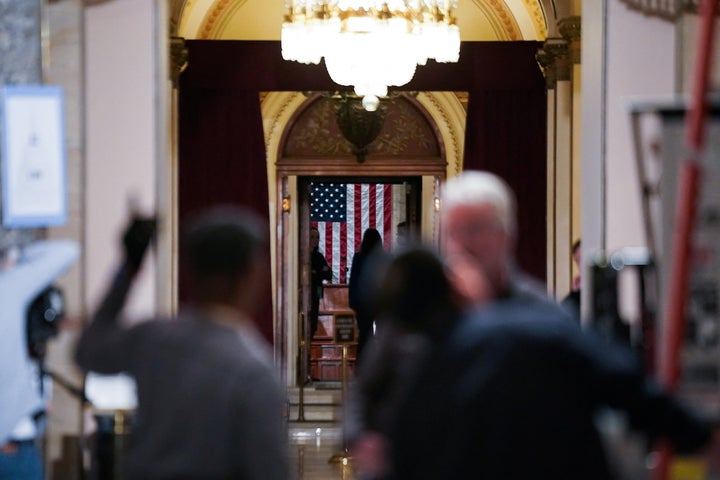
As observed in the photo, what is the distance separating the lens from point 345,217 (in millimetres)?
20844

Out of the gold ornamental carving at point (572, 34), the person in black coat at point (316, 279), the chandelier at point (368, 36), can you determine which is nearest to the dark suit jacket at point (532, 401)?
the chandelier at point (368, 36)

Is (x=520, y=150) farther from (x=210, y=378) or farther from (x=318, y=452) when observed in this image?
(x=210, y=378)

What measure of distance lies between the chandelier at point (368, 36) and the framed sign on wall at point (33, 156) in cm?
352

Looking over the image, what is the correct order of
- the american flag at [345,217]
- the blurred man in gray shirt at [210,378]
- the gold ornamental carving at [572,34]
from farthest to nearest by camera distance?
the american flag at [345,217] → the gold ornamental carving at [572,34] → the blurred man in gray shirt at [210,378]

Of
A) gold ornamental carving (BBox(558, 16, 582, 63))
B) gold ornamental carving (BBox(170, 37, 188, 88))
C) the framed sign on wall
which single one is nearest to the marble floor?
gold ornamental carving (BBox(170, 37, 188, 88))

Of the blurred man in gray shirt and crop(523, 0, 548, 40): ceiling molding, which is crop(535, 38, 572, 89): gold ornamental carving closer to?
crop(523, 0, 548, 40): ceiling molding

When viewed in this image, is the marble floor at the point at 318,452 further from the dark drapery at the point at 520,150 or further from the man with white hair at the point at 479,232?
the man with white hair at the point at 479,232

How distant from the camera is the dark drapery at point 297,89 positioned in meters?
12.4

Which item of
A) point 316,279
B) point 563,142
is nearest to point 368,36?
point 563,142

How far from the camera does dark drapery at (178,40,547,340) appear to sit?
12.4 meters

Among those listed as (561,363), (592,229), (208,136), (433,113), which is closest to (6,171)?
(592,229)

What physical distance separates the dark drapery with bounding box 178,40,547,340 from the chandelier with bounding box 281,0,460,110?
105 inches

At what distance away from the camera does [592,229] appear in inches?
286

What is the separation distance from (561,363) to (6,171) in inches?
146
